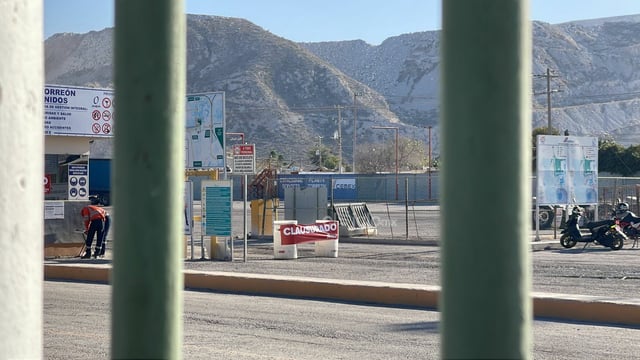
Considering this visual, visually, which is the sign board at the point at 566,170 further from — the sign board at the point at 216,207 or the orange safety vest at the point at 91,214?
the orange safety vest at the point at 91,214

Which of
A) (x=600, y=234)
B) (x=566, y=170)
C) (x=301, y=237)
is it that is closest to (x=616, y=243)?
(x=600, y=234)

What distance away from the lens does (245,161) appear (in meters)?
23.4

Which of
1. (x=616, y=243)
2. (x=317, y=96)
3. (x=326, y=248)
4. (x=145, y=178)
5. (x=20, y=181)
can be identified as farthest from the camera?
(x=317, y=96)

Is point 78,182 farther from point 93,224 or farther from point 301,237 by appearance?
point 301,237

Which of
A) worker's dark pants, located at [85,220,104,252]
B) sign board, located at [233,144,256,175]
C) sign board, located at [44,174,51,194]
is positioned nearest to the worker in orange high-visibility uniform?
worker's dark pants, located at [85,220,104,252]

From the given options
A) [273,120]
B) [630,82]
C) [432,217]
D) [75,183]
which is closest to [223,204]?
[75,183]

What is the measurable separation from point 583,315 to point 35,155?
10610 mm

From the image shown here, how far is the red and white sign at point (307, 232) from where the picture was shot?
75.7 feet

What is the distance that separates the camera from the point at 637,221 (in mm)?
27312

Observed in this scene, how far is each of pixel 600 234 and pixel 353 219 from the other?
9097mm

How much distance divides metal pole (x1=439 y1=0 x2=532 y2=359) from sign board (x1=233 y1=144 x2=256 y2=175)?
20.5 metres

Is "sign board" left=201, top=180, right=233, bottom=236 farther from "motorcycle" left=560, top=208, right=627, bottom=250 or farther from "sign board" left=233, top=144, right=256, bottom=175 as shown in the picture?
"motorcycle" left=560, top=208, right=627, bottom=250

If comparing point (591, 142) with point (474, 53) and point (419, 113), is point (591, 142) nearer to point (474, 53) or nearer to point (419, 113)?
point (474, 53)

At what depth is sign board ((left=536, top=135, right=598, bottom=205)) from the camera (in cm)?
2791
